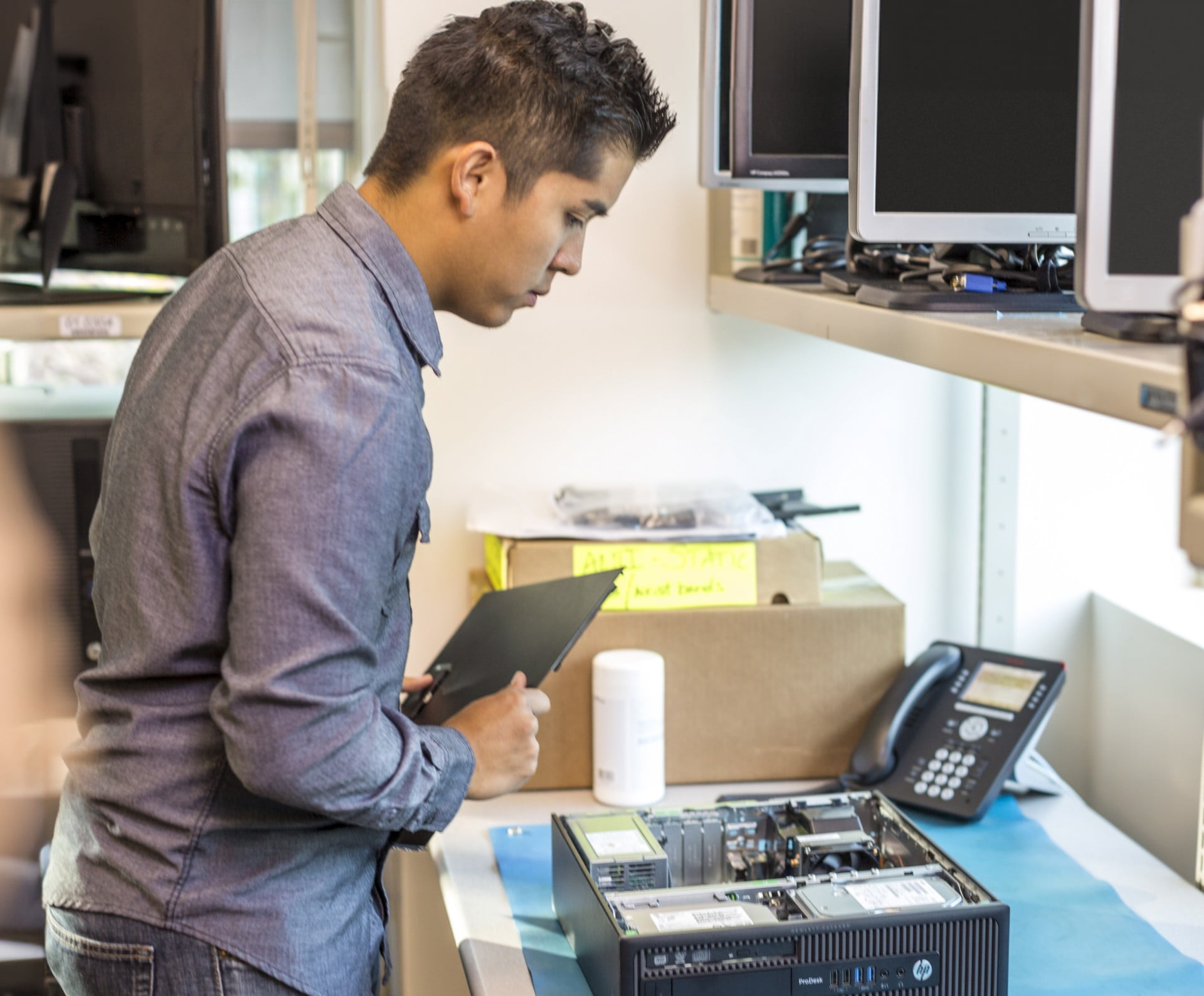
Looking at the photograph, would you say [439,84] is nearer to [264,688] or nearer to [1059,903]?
[264,688]

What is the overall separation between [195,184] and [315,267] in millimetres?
658

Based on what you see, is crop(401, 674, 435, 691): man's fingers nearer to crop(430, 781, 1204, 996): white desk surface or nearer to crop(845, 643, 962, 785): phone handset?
crop(430, 781, 1204, 996): white desk surface

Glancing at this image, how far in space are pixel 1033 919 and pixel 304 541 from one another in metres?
0.87

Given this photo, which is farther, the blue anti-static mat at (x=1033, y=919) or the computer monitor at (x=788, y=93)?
the computer monitor at (x=788, y=93)

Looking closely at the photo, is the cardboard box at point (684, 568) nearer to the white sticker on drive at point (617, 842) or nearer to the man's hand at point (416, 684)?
the man's hand at point (416, 684)

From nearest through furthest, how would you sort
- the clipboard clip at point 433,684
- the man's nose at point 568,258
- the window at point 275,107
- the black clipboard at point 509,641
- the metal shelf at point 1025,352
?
1. the metal shelf at point 1025,352
2. the man's nose at point 568,258
3. the black clipboard at point 509,641
4. the clipboard clip at point 433,684
5. the window at point 275,107

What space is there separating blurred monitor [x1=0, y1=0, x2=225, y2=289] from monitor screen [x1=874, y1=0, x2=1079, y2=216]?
31.6 inches

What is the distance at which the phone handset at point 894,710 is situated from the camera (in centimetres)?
165

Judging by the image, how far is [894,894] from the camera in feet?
3.73

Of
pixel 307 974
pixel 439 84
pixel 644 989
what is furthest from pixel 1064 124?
pixel 307 974

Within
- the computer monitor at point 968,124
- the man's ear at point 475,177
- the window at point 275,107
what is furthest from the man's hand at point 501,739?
the window at point 275,107

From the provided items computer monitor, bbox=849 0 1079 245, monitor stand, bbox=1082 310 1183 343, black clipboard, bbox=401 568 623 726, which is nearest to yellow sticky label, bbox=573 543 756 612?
black clipboard, bbox=401 568 623 726

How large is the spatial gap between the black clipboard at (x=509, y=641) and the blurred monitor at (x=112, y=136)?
1.83 feet

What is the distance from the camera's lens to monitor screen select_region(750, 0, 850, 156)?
5.19ft
